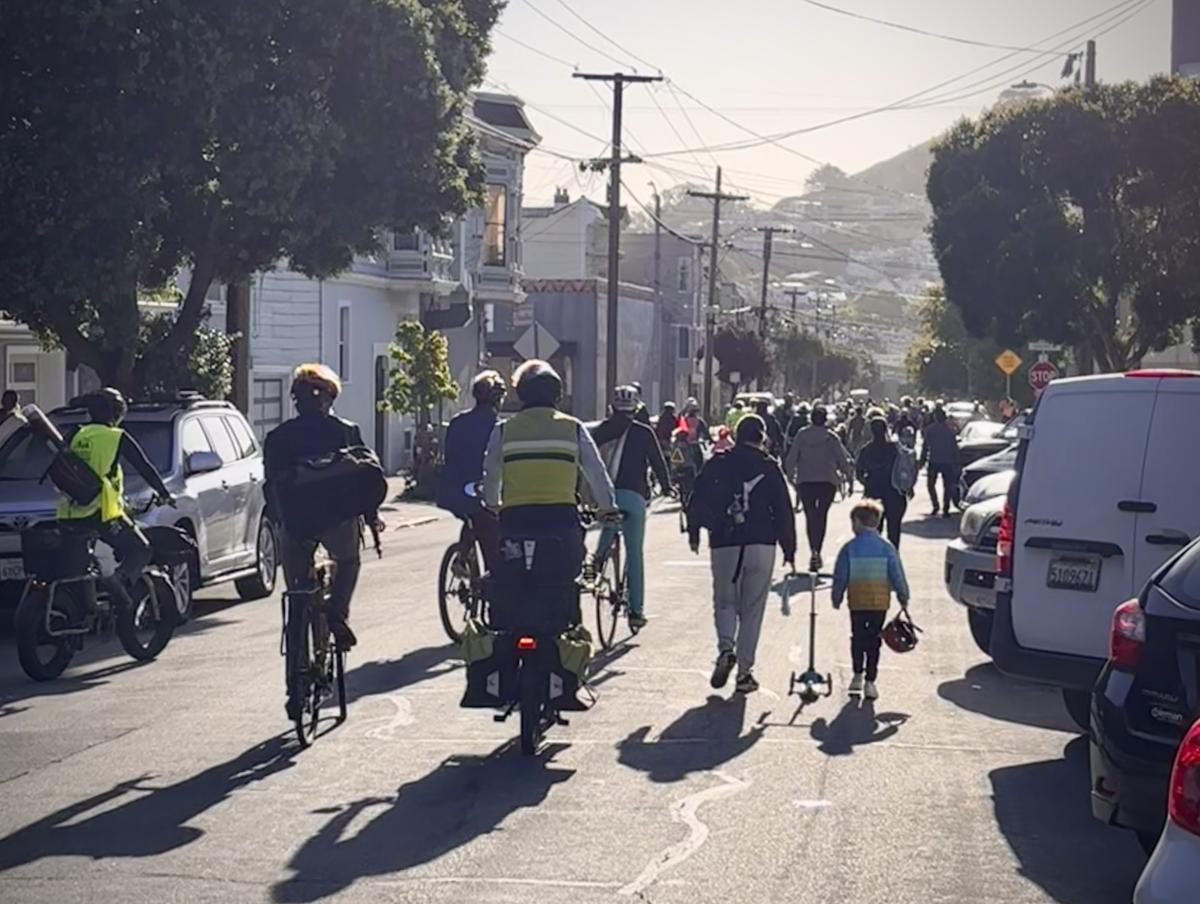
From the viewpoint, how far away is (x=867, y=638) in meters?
13.0

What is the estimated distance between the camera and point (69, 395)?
3428 cm

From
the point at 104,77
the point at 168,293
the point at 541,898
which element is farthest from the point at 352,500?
the point at 168,293

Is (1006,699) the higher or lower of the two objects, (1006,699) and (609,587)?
the lower

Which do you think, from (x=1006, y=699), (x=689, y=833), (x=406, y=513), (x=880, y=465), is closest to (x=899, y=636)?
(x=1006, y=699)

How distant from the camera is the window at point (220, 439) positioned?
60.8 ft

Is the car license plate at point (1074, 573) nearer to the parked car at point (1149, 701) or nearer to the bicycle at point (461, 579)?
the parked car at point (1149, 701)

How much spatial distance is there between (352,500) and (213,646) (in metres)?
4.94

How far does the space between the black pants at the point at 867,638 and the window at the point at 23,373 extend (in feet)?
71.3

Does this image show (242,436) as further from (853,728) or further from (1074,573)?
(1074,573)

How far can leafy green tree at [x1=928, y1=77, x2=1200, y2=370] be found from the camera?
148 feet

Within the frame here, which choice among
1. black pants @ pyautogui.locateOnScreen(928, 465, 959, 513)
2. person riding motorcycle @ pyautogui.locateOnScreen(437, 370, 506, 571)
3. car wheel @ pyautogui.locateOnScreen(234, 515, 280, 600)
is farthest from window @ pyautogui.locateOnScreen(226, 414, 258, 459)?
black pants @ pyautogui.locateOnScreen(928, 465, 959, 513)

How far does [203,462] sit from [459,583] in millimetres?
2704

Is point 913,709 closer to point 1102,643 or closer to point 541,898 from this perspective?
point 1102,643

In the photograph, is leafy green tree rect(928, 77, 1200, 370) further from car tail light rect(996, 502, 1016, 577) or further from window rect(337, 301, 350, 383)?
car tail light rect(996, 502, 1016, 577)
